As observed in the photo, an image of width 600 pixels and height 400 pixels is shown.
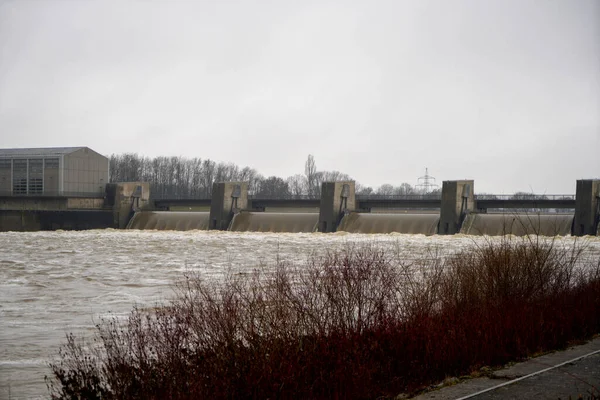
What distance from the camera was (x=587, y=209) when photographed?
41.1m

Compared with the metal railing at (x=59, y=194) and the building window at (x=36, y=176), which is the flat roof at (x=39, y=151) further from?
the metal railing at (x=59, y=194)

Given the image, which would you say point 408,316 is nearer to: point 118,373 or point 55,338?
point 118,373

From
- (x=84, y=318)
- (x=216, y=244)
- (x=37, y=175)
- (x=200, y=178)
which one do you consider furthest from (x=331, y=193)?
(x=200, y=178)

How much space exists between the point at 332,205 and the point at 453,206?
27.9 ft

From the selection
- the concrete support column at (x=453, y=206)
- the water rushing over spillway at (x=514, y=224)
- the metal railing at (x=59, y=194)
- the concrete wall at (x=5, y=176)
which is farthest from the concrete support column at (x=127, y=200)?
the water rushing over spillway at (x=514, y=224)

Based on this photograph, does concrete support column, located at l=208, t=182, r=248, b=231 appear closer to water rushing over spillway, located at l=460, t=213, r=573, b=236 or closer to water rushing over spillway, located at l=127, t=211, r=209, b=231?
water rushing over spillway, located at l=127, t=211, r=209, b=231

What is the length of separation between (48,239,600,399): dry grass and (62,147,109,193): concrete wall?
174ft

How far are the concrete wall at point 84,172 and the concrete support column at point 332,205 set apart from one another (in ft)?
76.2

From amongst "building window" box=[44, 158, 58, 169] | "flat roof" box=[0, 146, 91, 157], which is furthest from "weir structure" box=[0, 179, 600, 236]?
"flat roof" box=[0, 146, 91, 157]

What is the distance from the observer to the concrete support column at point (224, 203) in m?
53.8

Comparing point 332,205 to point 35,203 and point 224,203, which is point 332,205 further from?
point 35,203

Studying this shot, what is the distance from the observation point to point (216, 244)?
135ft

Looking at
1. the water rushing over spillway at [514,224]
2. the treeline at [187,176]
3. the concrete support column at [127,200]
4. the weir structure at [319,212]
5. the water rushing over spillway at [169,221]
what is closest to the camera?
the water rushing over spillway at [514,224]

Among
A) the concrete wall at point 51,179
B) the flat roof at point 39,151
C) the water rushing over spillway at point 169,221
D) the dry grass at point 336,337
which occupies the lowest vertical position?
the water rushing over spillway at point 169,221
